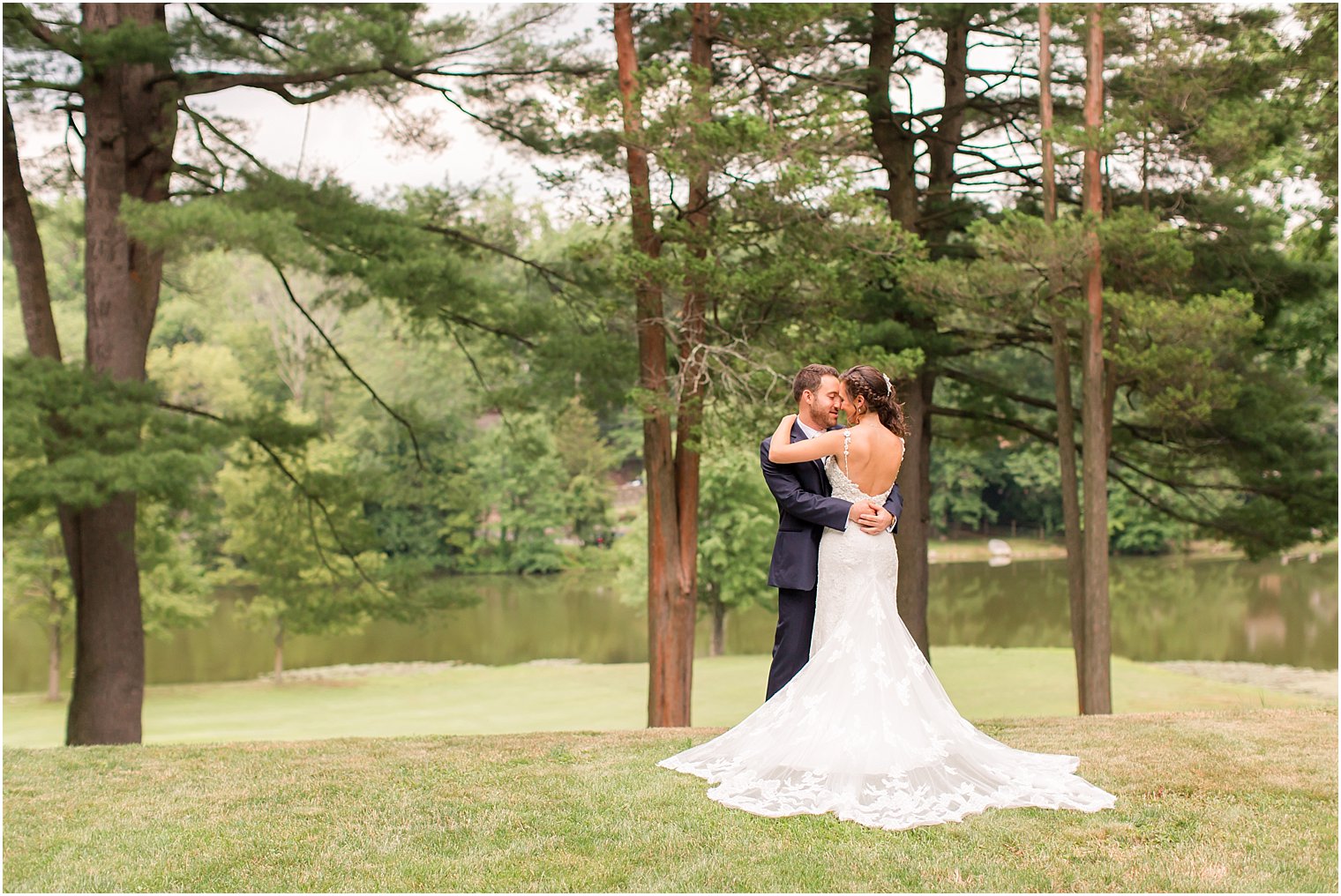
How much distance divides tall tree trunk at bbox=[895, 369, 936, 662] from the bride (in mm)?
7896

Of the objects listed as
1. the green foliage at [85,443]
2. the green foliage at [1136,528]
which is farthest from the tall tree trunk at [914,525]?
the green foliage at [1136,528]

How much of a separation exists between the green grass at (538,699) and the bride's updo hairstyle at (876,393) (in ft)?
35.9

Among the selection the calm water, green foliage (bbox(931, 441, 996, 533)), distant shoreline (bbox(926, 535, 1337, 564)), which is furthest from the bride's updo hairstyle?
green foliage (bbox(931, 441, 996, 533))

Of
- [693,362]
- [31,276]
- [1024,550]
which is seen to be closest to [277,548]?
[31,276]

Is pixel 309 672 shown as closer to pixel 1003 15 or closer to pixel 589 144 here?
pixel 589 144

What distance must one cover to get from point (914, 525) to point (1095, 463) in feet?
8.93

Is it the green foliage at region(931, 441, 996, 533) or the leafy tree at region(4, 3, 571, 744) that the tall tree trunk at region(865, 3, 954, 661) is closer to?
the leafy tree at region(4, 3, 571, 744)

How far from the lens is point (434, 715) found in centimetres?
1891

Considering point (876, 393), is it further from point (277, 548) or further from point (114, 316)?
point (277, 548)

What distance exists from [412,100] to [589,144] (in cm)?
222

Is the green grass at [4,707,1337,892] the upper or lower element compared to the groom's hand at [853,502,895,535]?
lower

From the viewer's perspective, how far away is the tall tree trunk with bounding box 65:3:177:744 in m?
11.5

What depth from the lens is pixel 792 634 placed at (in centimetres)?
625

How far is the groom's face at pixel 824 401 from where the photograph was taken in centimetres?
607
